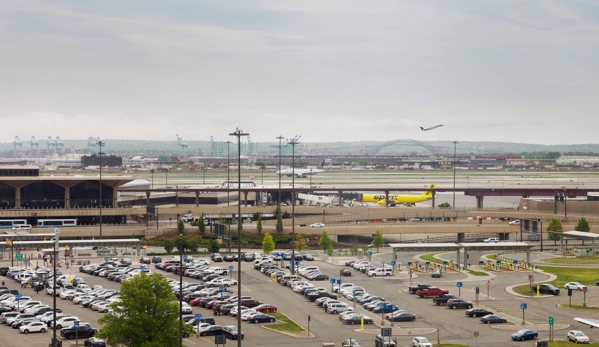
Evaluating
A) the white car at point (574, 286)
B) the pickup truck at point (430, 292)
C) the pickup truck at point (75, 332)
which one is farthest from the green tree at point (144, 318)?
the white car at point (574, 286)

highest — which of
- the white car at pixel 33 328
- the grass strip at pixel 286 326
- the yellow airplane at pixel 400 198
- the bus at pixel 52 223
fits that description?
the yellow airplane at pixel 400 198

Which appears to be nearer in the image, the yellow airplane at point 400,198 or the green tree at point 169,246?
the green tree at point 169,246

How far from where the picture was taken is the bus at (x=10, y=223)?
111 m

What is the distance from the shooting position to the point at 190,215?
392 feet

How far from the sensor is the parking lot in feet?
169

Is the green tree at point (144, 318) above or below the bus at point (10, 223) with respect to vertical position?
above

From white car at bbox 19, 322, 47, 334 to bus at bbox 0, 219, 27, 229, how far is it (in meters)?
61.2

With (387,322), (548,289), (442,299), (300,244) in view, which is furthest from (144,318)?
(300,244)

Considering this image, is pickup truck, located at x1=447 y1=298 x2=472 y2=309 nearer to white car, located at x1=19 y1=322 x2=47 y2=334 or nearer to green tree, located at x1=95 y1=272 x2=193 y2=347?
green tree, located at x1=95 y1=272 x2=193 y2=347

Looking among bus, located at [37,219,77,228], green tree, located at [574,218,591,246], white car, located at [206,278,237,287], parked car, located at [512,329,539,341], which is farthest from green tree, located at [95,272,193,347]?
green tree, located at [574,218,591,246]

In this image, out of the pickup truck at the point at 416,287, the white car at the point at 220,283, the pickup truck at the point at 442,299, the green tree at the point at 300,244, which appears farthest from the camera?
the green tree at the point at 300,244

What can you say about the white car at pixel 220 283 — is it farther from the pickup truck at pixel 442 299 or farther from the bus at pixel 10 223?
the bus at pixel 10 223

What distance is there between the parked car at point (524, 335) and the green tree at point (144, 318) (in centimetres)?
2019

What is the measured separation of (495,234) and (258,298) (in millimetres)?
58249
